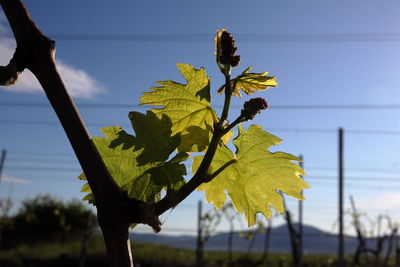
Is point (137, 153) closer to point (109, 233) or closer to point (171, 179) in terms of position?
point (171, 179)

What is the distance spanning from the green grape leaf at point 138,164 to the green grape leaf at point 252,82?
0.10 m

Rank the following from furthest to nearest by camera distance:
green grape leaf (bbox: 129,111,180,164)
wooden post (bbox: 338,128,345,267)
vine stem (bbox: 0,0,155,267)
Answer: wooden post (bbox: 338,128,345,267)
green grape leaf (bbox: 129,111,180,164)
vine stem (bbox: 0,0,155,267)

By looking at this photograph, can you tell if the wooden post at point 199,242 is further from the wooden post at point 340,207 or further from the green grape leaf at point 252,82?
the green grape leaf at point 252,82

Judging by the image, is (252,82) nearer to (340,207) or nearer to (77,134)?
(77,134)

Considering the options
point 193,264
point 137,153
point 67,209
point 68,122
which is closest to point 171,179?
point 137,153

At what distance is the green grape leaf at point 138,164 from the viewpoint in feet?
1.73

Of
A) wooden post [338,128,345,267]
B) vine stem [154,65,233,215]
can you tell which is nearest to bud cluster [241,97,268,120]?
vine stem [154,65,233,215]

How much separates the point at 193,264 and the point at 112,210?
9.34 meters

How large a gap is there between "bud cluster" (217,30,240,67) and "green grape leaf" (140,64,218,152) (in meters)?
0.08

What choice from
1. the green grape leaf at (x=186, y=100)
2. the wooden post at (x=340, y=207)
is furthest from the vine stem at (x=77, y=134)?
the wooden post at (x=340, y=207)

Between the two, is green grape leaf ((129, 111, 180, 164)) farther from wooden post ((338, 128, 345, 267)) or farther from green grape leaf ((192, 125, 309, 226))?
wooden post ((338, 128, 345, 267))

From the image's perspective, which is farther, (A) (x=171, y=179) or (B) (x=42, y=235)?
(B) (x=42, y=235)

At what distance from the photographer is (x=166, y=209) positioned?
1.45 ft

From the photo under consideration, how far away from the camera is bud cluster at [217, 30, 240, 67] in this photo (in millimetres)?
466
